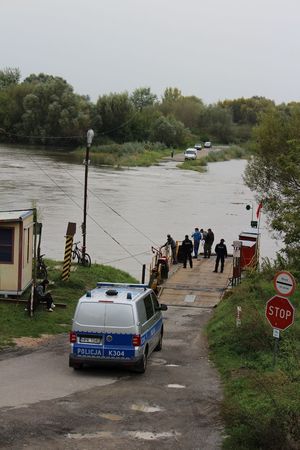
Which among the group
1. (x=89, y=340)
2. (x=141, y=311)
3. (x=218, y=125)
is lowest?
(x=89, y=340)

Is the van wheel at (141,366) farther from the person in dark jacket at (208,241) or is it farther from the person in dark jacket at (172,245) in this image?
the person in dark jacket at (208,241)

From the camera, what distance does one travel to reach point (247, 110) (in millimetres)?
192625

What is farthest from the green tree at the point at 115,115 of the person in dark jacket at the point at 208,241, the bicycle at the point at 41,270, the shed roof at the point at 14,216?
the shed roof at the point at 14,216

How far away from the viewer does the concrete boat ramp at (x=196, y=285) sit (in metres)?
23.9

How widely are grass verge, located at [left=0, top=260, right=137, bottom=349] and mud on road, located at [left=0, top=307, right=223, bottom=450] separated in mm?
1485

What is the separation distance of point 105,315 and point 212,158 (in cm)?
10880

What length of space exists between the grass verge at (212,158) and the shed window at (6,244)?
224 feet

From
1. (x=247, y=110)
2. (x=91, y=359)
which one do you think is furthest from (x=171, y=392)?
(x=247, y=110)

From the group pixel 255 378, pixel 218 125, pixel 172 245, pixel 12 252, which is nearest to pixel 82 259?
pixel 172 245

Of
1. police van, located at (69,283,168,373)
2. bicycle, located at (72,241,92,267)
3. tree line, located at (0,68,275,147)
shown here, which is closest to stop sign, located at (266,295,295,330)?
police van, located at (69,283,168,373)

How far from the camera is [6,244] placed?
65.6ft

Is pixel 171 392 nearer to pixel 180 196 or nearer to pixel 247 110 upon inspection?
pixel 180 196

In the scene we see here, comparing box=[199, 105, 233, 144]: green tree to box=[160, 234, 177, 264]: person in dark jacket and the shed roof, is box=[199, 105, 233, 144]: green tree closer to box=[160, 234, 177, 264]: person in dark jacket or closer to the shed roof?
box=[160, 234, 177, 264]: person in dark jacket

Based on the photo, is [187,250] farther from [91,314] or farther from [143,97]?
[143,97]
